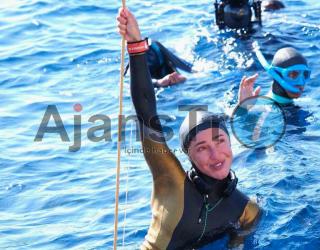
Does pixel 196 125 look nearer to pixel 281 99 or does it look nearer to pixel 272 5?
pixel 281 99

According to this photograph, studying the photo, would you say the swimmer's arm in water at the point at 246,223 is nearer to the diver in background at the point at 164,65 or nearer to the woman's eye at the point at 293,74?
the woman's eye at the point at 293,74

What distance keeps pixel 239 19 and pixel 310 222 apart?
4954 mm

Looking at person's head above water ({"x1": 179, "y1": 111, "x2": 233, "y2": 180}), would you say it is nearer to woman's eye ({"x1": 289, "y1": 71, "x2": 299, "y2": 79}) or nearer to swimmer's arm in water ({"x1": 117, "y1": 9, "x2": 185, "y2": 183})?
swimmer's arm in water ({"x1": 117, "y1": 9, "x2": 185, "y2": 183})

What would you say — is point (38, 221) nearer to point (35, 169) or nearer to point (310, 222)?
point (35, 169)

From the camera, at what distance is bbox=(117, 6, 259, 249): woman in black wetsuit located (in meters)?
4.31

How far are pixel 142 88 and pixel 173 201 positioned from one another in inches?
31.3

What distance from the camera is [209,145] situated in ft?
14.3

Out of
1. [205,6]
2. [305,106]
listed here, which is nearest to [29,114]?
[305,106]

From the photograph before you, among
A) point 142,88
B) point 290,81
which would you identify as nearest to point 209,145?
point 142,88

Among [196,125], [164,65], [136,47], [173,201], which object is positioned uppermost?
[136,47]

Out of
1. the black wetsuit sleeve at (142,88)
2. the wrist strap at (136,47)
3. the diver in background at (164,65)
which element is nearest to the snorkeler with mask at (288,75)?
the diver in background at (164,65)

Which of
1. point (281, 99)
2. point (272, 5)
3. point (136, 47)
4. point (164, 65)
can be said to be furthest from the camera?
point (272, 5)

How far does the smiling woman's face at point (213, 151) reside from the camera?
14.3 feet

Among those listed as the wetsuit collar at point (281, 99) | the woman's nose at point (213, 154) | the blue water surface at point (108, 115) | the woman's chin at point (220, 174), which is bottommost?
the blue water surface at point (108, 115)
